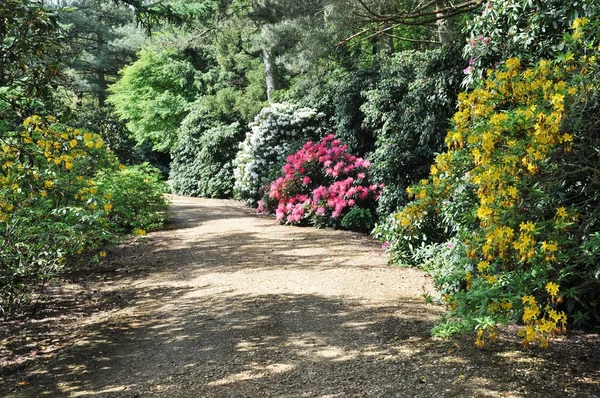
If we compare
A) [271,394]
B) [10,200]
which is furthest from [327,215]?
[271,394]

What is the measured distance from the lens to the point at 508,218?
315cm

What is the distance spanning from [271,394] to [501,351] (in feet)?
5.52

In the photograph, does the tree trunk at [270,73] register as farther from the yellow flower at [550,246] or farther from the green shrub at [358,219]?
the yellow flower at [550,246]

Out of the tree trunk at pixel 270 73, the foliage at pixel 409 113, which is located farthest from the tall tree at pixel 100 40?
the foliage at pixel 409 113

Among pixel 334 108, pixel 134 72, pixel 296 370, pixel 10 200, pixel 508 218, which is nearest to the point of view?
pixel 508 218

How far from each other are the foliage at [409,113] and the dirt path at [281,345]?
1.69m

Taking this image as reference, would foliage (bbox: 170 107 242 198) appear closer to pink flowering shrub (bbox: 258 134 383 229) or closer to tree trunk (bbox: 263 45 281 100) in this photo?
tree trunk (bbox: 263 45 281 100)

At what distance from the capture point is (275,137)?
45.8ft

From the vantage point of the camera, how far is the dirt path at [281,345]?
357 centimetres

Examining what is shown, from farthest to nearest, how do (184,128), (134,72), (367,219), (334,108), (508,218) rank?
(134,72)
(184,128)
(334,108)
(367,219)
(508,218)

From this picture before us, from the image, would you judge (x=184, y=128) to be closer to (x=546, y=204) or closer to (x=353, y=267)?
(x=353, y=267)

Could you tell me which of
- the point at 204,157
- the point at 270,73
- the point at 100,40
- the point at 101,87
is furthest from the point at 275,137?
the point at 101,87

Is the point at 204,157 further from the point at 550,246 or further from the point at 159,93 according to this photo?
the point at 550,246

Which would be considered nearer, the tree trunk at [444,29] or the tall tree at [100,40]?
the tree trunk at [444,29]
